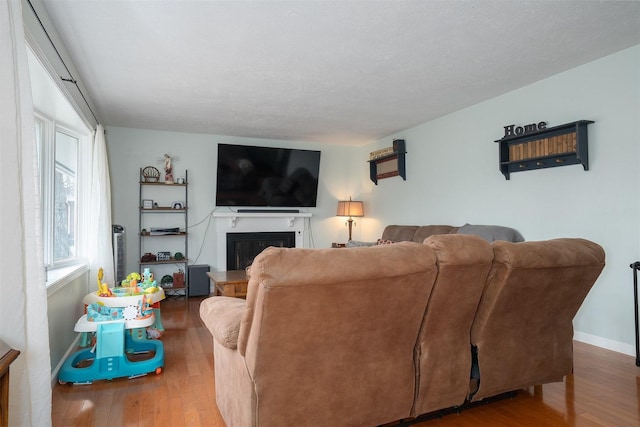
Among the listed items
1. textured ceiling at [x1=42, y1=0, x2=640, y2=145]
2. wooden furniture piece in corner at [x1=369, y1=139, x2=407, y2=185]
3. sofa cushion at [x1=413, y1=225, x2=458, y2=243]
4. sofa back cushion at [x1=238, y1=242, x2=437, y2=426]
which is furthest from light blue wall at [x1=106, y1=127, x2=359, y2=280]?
sofa back cushion at [x1=238, y1=242, x2=437, y2=426]

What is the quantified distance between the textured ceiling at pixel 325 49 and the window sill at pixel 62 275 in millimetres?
1758

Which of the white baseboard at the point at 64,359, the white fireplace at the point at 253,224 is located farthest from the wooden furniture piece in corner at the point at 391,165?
the white baseboard at the point at 64,359

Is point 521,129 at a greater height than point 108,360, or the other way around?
point 521,129

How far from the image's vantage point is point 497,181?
13.9ft

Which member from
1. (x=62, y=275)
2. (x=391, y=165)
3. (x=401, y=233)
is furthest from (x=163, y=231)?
(x=391, y=165)

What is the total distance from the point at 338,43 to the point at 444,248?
1885mm

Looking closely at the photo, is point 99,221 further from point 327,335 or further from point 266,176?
point 327,335

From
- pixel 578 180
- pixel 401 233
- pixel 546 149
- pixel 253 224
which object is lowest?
pixel 401 233

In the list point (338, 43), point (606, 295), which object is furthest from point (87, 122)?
point (606, 295)

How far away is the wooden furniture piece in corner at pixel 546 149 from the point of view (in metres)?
3.29

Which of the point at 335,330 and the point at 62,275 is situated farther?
the point at 62,275

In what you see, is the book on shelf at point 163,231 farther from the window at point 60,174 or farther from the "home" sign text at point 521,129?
the "home" sign text at point 521,129

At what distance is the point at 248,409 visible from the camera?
5.30 feet

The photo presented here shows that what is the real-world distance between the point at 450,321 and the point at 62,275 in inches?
115
